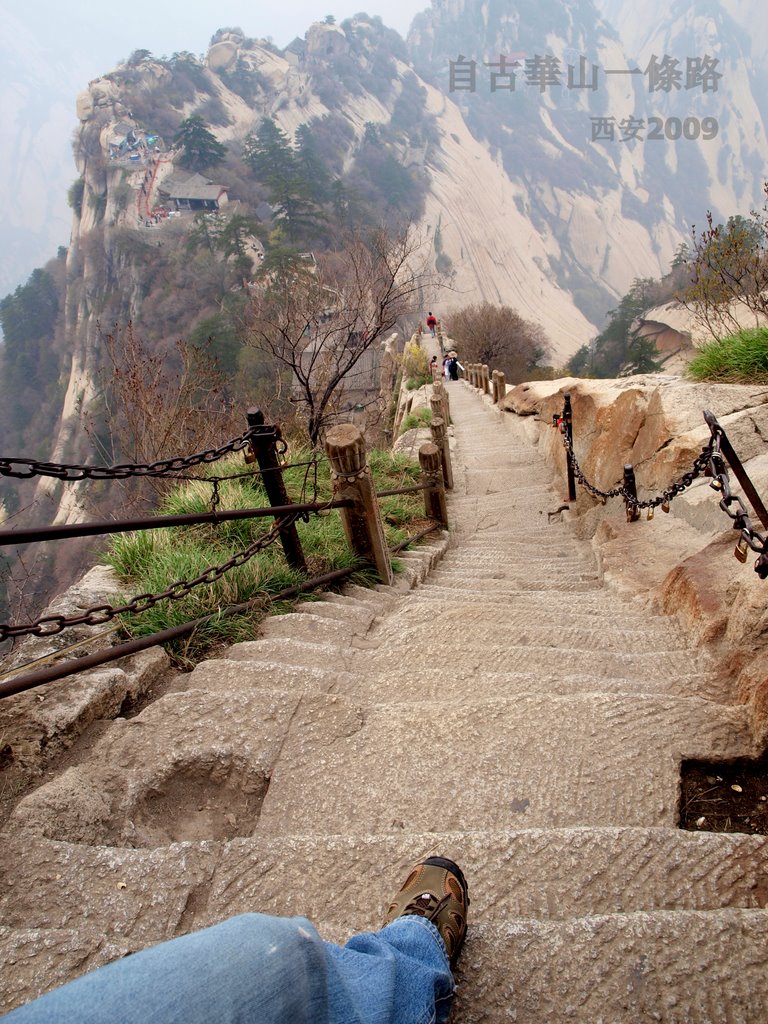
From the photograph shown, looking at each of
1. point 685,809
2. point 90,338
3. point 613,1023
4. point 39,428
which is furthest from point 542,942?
point 39,428

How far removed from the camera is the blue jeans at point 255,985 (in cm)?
83

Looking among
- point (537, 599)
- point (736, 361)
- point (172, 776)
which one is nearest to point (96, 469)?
point (172, 776)

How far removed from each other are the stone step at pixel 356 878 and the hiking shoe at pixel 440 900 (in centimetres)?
9

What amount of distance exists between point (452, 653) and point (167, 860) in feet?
4.95

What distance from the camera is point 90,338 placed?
147ft

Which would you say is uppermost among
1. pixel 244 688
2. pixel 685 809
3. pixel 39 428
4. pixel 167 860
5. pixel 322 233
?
pixel 322 233

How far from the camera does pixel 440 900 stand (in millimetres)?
1338

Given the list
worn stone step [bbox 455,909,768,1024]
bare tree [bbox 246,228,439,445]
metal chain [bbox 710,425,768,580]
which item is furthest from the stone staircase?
bare tree [bbox 246,228,439,445]

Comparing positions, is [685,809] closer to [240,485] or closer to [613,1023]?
[613,1023]

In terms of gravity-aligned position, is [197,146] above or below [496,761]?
above

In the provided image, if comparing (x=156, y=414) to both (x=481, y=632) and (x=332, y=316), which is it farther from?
(x=481, y=632)

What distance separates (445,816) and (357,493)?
2.00 meters

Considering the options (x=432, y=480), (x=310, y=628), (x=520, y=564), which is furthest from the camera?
(x=432, y=480)

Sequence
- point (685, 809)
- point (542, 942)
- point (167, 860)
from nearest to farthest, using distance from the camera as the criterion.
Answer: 1. point (542, 942)
2. point (167, 860)
3. point (685, 809)
